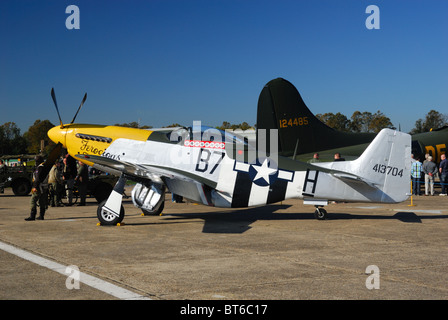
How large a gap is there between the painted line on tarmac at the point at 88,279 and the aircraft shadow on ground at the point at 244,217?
387 centimetres

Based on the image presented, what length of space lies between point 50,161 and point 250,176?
5.48 metres

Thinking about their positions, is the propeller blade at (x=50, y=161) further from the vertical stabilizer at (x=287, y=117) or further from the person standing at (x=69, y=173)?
the vertical stabilizer at (x=287, y=117)

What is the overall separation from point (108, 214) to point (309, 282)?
6.47 m

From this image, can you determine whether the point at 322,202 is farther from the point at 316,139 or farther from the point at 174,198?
the point at 316,139

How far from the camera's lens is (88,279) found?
5430 mm

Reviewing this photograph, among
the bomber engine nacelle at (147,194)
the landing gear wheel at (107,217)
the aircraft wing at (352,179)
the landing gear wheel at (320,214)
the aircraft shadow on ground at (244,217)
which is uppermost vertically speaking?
the aircraft wing at (352,179)

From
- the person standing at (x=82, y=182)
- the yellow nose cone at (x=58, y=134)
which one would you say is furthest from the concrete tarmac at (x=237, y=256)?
the person standing at (x=82, y=182)

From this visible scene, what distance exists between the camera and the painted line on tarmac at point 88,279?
15.5 ft

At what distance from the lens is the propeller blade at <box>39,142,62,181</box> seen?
1182 cm

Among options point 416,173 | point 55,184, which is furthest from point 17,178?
point 416,173

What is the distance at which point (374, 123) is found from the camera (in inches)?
4321

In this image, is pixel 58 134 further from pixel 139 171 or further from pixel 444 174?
pixel 444 174

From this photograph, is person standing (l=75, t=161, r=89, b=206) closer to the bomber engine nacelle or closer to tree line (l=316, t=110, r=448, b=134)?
the bomber engine nacelle

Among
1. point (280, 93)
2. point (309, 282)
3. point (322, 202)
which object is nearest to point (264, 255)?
point (309, 282)
